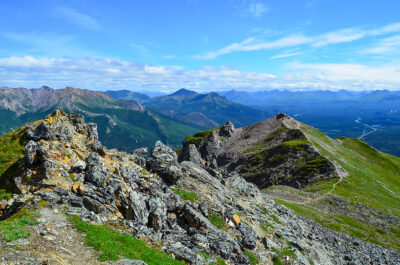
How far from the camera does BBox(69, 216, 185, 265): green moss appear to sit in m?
17.9

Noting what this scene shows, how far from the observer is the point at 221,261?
23.5m

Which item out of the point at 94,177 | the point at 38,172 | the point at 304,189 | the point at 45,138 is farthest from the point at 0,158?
the point at 304,189

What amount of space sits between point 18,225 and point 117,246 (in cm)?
693

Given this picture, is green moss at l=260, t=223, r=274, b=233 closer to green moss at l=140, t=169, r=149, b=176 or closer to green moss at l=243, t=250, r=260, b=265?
green moss at l=243, t=250, r=260, b=265

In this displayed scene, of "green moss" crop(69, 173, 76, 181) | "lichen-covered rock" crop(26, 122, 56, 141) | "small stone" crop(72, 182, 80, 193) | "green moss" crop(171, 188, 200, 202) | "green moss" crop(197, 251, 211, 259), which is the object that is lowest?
"green moss" crop(197, 251, 211, 259)

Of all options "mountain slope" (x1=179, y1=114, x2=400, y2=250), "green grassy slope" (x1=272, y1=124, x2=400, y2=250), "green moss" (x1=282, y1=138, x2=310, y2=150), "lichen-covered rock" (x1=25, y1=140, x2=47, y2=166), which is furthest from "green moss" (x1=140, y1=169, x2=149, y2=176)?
"green moss" (x1=282, y1=138, x2=310, y2=150)

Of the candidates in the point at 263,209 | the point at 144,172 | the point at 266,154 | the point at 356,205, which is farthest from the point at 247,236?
the point at 266,154

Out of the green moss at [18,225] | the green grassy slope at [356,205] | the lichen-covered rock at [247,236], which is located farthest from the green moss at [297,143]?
the green moss at [18,225]

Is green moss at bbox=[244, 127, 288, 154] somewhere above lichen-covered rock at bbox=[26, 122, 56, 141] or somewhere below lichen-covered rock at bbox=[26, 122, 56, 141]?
below

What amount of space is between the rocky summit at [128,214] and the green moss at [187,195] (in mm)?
143

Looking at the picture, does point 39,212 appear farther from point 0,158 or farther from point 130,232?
point 0,158

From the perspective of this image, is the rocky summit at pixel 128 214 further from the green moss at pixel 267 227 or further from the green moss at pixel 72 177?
the green moss at pixel 267 227

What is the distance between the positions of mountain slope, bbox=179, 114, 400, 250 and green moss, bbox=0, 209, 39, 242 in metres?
63.2

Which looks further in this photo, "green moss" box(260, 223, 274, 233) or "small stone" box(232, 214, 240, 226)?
"green moss" box(260, 223, 274, 233)
